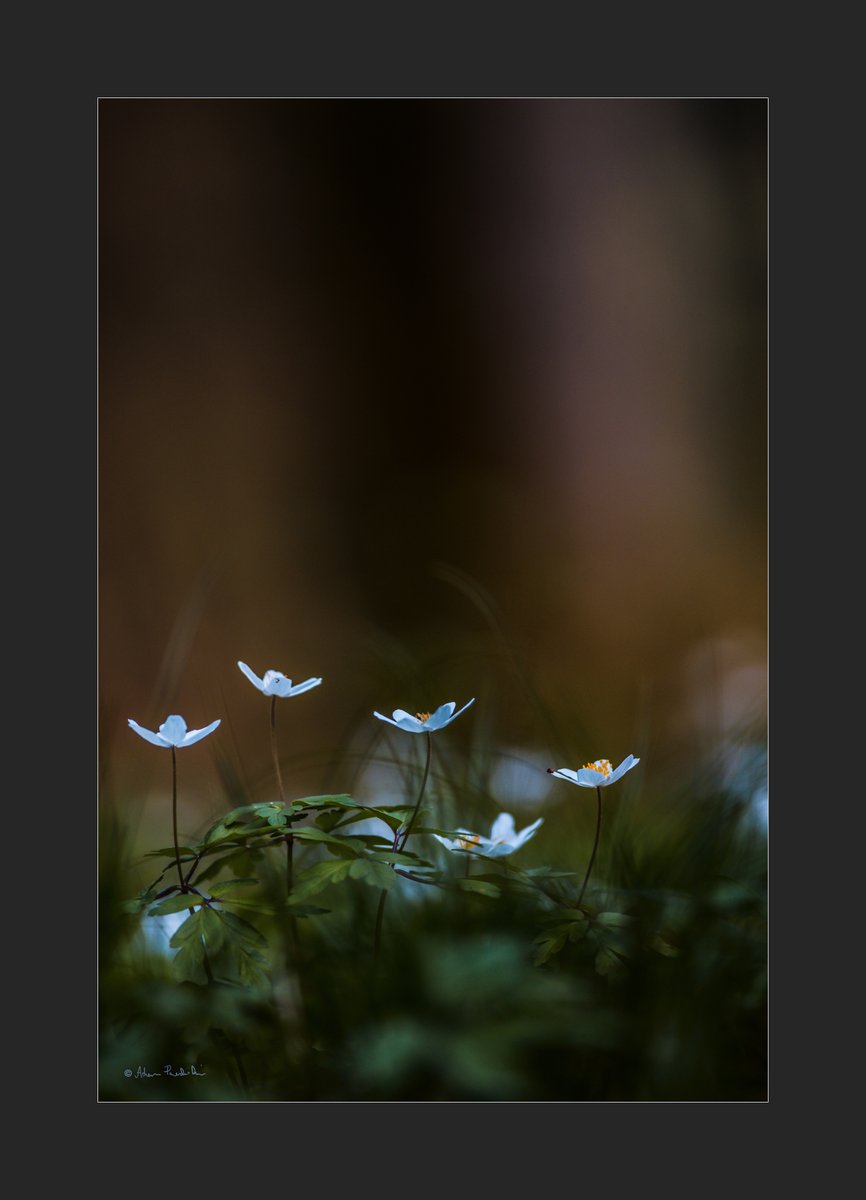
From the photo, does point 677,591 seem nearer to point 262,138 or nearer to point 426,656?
point 426,656

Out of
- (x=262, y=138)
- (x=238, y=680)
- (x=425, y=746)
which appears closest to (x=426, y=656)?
(x=425, y=746)

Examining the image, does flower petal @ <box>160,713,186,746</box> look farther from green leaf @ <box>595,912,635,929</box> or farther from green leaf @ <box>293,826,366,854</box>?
green leaf @ <box>595,912,635,929</box>

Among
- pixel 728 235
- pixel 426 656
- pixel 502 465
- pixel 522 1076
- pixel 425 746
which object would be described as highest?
pixel 728 235

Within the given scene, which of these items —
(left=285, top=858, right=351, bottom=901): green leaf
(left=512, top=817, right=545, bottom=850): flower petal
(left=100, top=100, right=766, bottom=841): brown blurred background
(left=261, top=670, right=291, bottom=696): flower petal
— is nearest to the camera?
(left=285, top=858, right=351, bottom=901): green leaf

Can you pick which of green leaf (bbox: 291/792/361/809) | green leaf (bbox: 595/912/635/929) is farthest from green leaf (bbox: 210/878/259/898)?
green leaf (bbox: 595/912/635/929)

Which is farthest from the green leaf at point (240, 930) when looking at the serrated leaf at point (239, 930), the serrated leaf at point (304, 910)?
the serrated leaf at point (304, 910)

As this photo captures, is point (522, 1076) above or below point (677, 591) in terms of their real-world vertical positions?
below

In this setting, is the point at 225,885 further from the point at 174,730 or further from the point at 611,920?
the point at 611,920
